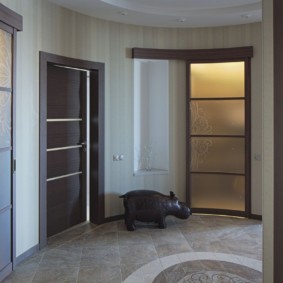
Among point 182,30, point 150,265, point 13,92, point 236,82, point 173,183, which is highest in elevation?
point 182,30

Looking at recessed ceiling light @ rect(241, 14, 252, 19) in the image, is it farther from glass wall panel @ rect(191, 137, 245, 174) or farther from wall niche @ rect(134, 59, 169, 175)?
glass wall panel @ rect(191, 137, 245, 174)

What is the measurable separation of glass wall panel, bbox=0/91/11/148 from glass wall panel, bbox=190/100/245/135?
2951mm

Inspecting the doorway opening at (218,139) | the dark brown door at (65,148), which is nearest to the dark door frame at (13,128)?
the dark brown door at (65,148)

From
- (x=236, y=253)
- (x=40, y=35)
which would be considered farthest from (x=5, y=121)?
(x=236, y=253)

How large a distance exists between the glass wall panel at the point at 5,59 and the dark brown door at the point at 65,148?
987 millimetres

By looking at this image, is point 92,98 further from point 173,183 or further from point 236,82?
point 236,82

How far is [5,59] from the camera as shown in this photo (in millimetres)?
3111

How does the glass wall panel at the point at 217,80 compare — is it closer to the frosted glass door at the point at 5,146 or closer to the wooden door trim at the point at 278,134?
the frosted glass door at the point at 5,146

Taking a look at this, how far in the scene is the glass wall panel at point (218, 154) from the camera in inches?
203

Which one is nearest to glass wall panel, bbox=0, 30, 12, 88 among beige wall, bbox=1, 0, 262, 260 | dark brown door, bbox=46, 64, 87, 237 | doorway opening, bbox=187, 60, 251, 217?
beige wall, bbox=1, 0, 262, 260

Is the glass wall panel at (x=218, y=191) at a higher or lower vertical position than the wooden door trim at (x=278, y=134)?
lower

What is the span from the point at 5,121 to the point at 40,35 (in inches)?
47.8

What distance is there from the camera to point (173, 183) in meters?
5.35

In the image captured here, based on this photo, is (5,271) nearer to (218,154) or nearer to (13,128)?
(13,128)
